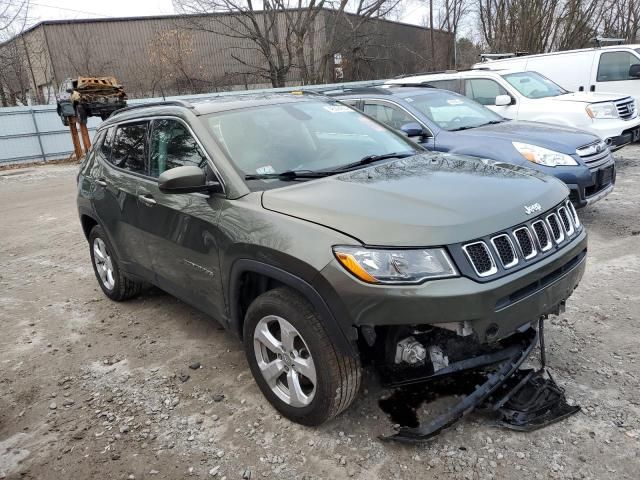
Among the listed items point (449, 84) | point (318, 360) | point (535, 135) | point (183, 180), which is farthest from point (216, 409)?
point (449, 84)

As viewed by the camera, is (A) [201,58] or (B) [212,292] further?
(A) [201,58]

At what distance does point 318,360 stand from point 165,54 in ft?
103

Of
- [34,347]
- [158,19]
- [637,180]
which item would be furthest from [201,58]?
[34,347]

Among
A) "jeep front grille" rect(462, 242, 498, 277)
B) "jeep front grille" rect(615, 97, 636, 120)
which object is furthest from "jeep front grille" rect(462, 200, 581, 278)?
"jeep front grille" rect(615, 97, 636, 120)

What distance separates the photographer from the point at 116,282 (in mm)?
4707

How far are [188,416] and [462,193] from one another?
2052mm

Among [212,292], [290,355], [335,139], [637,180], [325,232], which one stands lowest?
[637,180]

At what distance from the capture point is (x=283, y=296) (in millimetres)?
2689


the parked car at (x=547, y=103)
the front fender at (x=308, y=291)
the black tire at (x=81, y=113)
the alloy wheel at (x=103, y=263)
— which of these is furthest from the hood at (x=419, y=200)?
the black tire at (x=81, y=113)

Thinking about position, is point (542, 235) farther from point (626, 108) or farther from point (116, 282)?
point (626, 108)

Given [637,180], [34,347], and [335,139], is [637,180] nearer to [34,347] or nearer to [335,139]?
[335,139]

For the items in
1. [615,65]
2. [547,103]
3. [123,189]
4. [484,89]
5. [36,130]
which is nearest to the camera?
[123,189]

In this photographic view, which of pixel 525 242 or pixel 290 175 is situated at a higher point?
pixel 290 175

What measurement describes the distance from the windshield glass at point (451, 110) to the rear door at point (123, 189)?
389 cm
